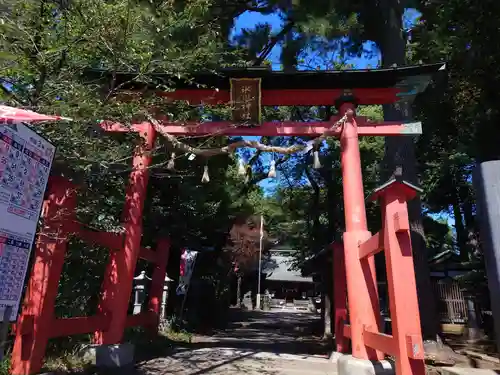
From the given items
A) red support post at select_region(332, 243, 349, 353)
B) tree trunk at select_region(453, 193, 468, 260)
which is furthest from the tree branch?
tree trunk at select_region(453, 193, 468, 260)

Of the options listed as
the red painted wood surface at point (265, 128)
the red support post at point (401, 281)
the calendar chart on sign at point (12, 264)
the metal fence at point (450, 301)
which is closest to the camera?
the calendar chart on sign at point (12, 264)

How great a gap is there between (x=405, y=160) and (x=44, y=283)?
7503mm

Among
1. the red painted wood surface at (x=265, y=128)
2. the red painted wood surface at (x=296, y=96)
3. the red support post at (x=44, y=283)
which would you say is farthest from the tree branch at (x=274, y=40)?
the red support post at (x=44, y=283)

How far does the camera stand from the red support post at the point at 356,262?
646 centimetres

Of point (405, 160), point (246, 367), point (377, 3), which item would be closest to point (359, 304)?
point (246, 367)

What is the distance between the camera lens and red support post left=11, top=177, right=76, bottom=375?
5406 millimetres

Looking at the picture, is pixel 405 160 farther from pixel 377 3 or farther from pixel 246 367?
pixel 246 367

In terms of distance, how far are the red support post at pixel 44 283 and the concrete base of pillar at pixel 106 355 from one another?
132cm

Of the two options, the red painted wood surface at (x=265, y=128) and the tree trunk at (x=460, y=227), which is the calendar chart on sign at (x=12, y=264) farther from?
the tree trunk at (x=460, y=227)

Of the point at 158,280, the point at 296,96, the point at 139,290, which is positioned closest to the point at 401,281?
the point at 296,96

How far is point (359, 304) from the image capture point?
655 centimetres

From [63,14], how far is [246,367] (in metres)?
6.92

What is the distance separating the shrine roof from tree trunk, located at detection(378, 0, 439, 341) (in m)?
1.61

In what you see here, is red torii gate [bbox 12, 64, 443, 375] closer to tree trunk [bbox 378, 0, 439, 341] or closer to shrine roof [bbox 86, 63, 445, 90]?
shrine roof [bbox 86, 63, 445, 90]
